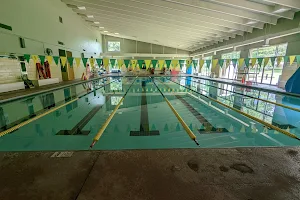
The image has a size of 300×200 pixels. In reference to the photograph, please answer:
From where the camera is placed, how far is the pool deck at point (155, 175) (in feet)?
3.31

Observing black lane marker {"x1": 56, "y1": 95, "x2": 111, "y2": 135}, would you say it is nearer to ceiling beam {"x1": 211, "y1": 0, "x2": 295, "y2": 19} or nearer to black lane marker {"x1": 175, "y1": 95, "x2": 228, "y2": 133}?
black lane marker {"x1": 175, "y1": 95, "x2": 228, "y2": 133}

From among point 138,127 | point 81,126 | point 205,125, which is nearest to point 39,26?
point 81,126

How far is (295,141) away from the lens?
7.38ft

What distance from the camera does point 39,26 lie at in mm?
6973

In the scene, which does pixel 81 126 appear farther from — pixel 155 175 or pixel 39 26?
pixel 39 26

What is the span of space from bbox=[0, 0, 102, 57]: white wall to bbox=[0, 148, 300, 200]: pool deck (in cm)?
580

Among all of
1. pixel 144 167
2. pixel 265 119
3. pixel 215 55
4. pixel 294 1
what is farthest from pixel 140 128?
pixel 215 55

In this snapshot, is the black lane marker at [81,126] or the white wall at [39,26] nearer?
the black lane marker at [81,126]

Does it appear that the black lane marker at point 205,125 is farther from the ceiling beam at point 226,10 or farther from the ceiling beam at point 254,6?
the ceiling beam at point 226,10

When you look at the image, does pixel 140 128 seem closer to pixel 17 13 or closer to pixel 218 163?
pixel 218 163

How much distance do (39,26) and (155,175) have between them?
849 cm

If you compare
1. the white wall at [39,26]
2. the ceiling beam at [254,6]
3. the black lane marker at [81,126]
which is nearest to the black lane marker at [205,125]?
the black lane marker at [81,126]

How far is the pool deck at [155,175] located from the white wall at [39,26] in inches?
229

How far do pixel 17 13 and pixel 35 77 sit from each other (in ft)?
7.90
